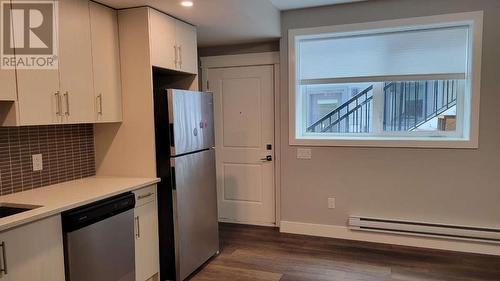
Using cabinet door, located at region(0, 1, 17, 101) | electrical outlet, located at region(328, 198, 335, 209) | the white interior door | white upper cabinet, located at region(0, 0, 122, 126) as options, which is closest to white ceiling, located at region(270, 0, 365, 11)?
the white interior door

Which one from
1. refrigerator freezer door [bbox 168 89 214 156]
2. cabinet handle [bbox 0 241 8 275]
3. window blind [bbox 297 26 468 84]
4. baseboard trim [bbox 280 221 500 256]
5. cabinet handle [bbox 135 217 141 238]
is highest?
window blind [bbox 297 26 468 84]

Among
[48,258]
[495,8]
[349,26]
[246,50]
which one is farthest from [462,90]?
[48,258]

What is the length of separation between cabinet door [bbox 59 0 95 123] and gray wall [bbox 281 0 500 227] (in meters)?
2.12

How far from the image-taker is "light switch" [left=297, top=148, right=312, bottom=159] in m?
3.98

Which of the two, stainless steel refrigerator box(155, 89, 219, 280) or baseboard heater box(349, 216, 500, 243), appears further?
baseboard heater box(349, 216, 500, 243)

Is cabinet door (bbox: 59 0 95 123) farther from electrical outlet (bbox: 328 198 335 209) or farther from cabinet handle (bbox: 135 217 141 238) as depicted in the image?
electrical outlet (bbox: 328 198 335 209)

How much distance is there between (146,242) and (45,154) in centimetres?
101

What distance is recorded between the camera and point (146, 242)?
2744mm

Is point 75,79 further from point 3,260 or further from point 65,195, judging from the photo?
point 3,260

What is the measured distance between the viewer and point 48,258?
1973 millimetres

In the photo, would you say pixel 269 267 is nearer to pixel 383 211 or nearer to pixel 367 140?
pixel 383 211

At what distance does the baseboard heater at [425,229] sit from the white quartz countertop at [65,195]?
225 centimetres

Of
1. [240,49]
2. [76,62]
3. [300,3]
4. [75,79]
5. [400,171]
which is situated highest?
[300,3]

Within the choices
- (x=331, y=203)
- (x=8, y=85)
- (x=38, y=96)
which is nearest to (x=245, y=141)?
(x=331, y=203)
